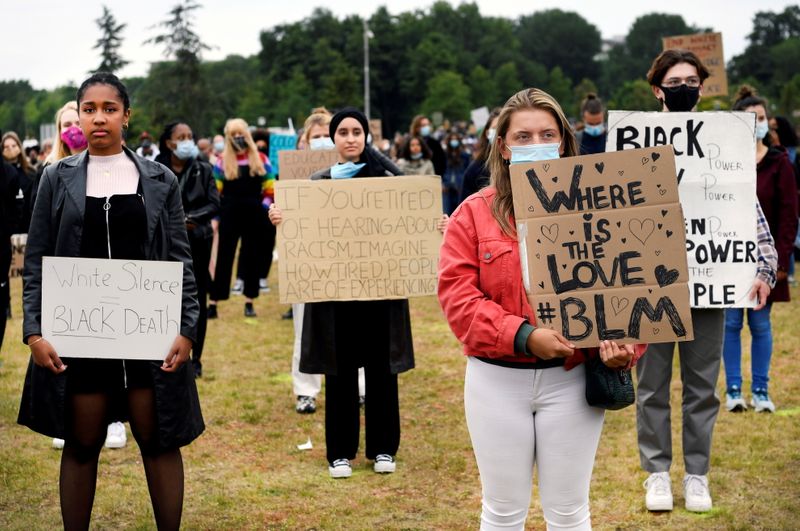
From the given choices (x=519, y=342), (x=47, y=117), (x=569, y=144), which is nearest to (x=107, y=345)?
(x=519, y=342)

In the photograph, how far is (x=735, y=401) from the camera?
7648mm

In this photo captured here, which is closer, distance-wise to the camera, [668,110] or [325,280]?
[668,110]

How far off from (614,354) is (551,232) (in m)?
0.49

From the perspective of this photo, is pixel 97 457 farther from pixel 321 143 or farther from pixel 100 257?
pixel 321 143

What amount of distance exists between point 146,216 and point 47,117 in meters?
118

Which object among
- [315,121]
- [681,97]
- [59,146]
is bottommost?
[59,146]

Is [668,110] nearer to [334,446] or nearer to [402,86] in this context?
[334,446]

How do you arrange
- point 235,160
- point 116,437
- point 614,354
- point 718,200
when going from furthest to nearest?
point 235,160 < point 116,437 < point 718,200 < point 614,354

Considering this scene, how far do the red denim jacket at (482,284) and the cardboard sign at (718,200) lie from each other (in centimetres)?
172

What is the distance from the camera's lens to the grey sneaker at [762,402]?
761 centimetres

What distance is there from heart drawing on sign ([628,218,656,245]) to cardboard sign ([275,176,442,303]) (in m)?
2.62

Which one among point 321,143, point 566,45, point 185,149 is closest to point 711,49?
point 321,143

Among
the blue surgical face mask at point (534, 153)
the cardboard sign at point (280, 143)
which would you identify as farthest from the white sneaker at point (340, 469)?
the cardboard sign at point (280, 143)

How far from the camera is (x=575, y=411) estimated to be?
3602 millimetres
